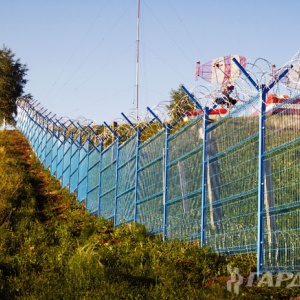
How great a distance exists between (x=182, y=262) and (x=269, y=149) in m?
2.07

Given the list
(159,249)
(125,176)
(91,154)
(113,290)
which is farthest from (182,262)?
(91,154)

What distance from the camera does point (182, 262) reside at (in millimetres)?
7750

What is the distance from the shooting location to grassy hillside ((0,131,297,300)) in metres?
6.55

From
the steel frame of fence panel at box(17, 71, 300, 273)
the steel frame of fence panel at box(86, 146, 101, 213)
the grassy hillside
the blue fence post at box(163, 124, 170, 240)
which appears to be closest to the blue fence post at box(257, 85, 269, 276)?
the steel frame of fence panel at box(17, 71, 300, 273)

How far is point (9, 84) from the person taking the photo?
1870 inches

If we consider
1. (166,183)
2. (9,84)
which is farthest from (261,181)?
(9,84)

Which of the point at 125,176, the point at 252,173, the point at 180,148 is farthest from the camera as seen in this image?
the point at 125,176

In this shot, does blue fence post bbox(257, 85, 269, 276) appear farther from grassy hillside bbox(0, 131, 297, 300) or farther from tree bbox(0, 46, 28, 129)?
tree bbox(0, 46, 28, 129)

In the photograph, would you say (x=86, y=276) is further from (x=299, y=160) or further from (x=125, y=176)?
(x=125, y=176)

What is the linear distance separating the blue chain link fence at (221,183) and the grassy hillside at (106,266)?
31 centimetres

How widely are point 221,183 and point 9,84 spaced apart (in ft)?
137

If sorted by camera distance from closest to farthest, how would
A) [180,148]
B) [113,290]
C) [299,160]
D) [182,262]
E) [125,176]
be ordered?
[299,160]
[113,290]
[182,262]
[180,148]
[125,176]

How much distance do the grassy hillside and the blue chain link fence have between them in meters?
0.31

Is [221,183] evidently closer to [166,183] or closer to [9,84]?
[166,183]
